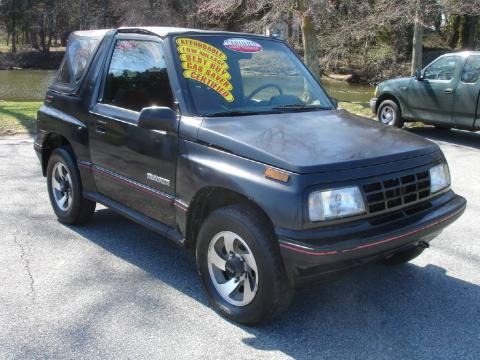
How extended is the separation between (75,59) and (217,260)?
2.74 metres

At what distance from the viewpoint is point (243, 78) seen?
4.15 m

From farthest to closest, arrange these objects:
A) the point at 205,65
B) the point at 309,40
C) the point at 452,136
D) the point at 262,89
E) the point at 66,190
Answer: the point at 309,40 < the point at 452,136 < the point at 66,190 < the point at 262,89 < the point at 205,65

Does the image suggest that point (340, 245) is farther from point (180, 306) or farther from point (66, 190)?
point (66, 190)

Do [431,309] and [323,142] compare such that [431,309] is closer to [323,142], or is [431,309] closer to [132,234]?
[323,142]

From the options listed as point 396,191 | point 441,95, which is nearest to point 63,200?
point 396,191

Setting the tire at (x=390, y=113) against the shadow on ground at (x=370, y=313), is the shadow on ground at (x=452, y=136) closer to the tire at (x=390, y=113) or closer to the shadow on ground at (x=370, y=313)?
the tire at (x=390, y=113)

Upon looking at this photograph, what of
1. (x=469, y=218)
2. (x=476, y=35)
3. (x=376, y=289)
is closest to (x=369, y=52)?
(x=476, y=35)

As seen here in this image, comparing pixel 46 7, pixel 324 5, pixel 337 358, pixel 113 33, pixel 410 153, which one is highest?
pixel 46 7

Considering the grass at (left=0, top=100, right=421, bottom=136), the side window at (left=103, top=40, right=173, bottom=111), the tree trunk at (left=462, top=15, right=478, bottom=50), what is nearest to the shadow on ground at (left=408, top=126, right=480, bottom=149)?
the grass at (left=0, top=100, right=421, bottom=136)

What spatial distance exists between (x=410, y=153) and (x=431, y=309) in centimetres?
112

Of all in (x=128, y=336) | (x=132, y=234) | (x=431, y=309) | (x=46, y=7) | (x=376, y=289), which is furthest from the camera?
(x=46, y=7)

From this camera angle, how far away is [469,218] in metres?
5.70

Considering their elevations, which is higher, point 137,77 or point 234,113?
point 137,77

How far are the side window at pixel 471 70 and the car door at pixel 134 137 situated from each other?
24.5ft
